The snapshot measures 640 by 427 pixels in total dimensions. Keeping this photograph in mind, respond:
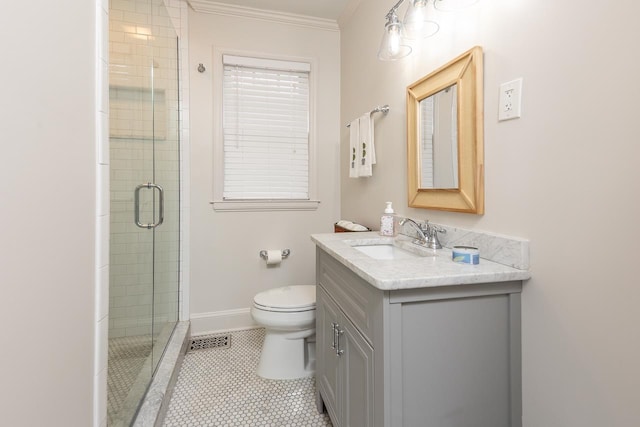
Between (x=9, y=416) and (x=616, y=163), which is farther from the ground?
(x=616, y=163)

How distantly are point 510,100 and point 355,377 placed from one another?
3.42 feet

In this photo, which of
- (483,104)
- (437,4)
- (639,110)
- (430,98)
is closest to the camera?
(639,110)

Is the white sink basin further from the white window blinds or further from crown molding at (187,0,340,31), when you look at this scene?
crown molding at (187,0,340,31)

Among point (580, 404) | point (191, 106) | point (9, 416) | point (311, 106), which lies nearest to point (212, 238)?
point (191, 106)

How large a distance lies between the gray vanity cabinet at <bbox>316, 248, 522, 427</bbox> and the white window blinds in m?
1.63

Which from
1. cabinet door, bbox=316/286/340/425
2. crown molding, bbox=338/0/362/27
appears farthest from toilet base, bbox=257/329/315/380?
crown molding, bbox=338/0/362/27

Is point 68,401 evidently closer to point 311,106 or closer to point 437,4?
point 437,4

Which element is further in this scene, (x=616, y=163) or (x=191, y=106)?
(x=191, y=106)

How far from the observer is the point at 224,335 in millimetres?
2320

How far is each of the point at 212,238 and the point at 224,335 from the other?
0.74 m

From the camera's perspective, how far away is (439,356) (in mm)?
886

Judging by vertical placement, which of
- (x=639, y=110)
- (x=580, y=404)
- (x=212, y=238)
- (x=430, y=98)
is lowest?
(x=580, y=404)

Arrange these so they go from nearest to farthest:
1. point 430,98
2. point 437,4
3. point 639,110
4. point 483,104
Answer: point 639,110, point 483,104, point 437,4, point 430,98

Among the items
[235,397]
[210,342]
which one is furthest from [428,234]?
[210,342]
